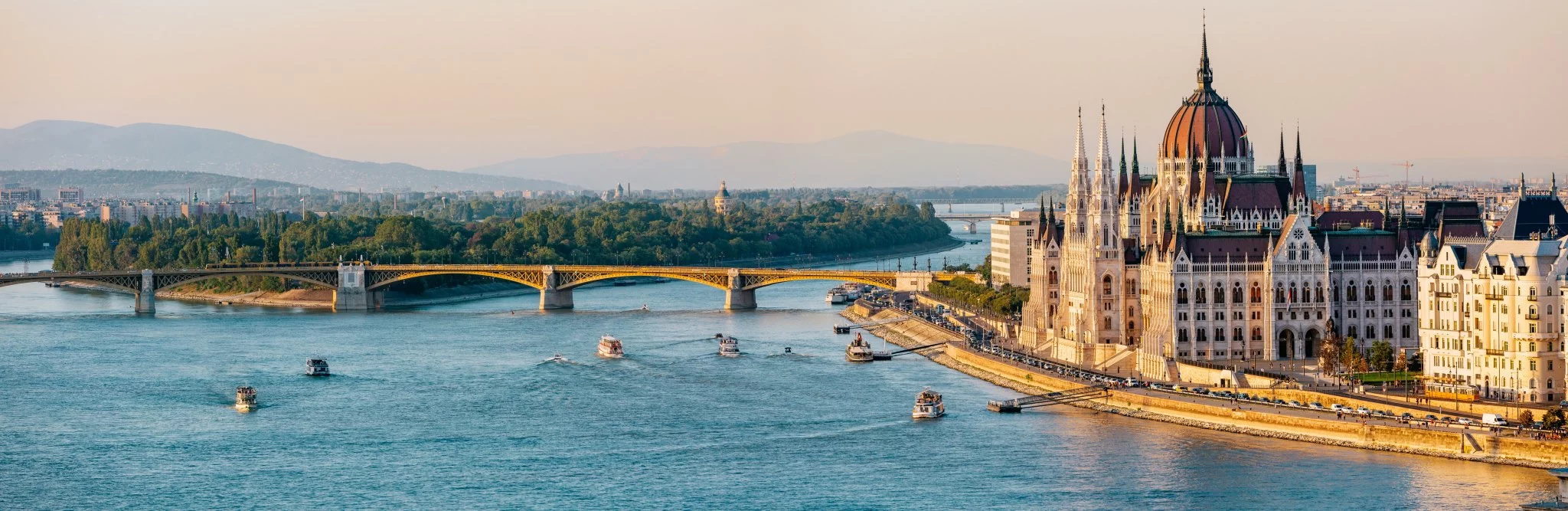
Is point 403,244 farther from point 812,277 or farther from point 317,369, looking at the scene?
point 317,369

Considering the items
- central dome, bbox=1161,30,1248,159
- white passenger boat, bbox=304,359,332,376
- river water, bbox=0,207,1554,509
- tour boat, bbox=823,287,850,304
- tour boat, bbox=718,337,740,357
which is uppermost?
central dome, bbox=1161,30,1248,159

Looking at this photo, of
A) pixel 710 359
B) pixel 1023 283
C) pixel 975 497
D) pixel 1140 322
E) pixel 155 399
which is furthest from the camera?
pixel 1023 283

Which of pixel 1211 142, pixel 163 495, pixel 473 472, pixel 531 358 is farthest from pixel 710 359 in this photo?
pixel 163 495

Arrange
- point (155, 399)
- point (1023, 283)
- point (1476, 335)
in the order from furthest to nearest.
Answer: point (1023, 283) → point (155, 399) → point (1476, 335)

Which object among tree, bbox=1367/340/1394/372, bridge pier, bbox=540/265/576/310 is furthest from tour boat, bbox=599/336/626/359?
bridge pier, bbox=540/265/576/310

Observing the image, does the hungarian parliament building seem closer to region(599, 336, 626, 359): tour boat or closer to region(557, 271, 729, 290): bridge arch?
region(599, 336, 626, 359): tour boat

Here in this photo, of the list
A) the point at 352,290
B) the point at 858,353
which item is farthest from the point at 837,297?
the point at 858,353

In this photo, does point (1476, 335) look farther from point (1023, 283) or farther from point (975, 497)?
point (1023, 283)
